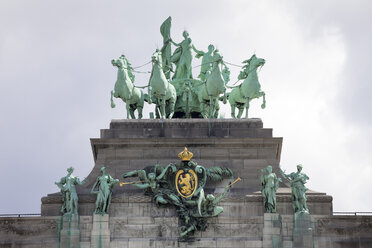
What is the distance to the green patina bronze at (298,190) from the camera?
4281cm

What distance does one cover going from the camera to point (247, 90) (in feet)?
156

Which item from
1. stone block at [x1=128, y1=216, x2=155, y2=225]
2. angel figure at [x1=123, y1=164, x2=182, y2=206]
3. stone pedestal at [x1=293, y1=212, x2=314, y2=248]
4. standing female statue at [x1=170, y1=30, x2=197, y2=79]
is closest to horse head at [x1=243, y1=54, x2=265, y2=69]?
standing female statue at [x1=170, y1=30, x2=197, y2=79]

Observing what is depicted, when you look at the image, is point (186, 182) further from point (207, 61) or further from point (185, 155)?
point (207, 61)

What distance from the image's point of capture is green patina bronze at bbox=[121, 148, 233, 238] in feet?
140

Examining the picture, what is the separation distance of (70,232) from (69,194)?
1.65 meters

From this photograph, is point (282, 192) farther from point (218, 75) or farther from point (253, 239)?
point (218, 75)

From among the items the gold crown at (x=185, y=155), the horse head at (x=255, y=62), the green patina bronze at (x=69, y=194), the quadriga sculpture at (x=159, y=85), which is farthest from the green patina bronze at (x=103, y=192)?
the horse head at (x=255, y=62)

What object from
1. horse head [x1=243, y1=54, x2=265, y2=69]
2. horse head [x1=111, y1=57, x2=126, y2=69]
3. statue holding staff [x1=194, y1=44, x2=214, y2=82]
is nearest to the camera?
horse head [x1=111, y1=57, x2=126, y2=69]

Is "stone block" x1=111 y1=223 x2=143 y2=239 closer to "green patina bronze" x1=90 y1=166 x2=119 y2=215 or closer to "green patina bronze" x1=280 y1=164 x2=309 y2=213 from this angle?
"green patina bronze" x1=90 y1=166 x2=119 y2=215

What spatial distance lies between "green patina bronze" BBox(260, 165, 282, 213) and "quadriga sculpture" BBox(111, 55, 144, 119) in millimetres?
7796

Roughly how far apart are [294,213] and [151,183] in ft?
19.7

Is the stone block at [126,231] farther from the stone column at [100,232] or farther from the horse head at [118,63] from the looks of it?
the horse head at [118,63]

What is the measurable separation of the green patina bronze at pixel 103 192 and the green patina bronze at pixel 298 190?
285 inches

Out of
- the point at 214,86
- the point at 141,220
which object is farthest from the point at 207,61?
the point at 141,220
